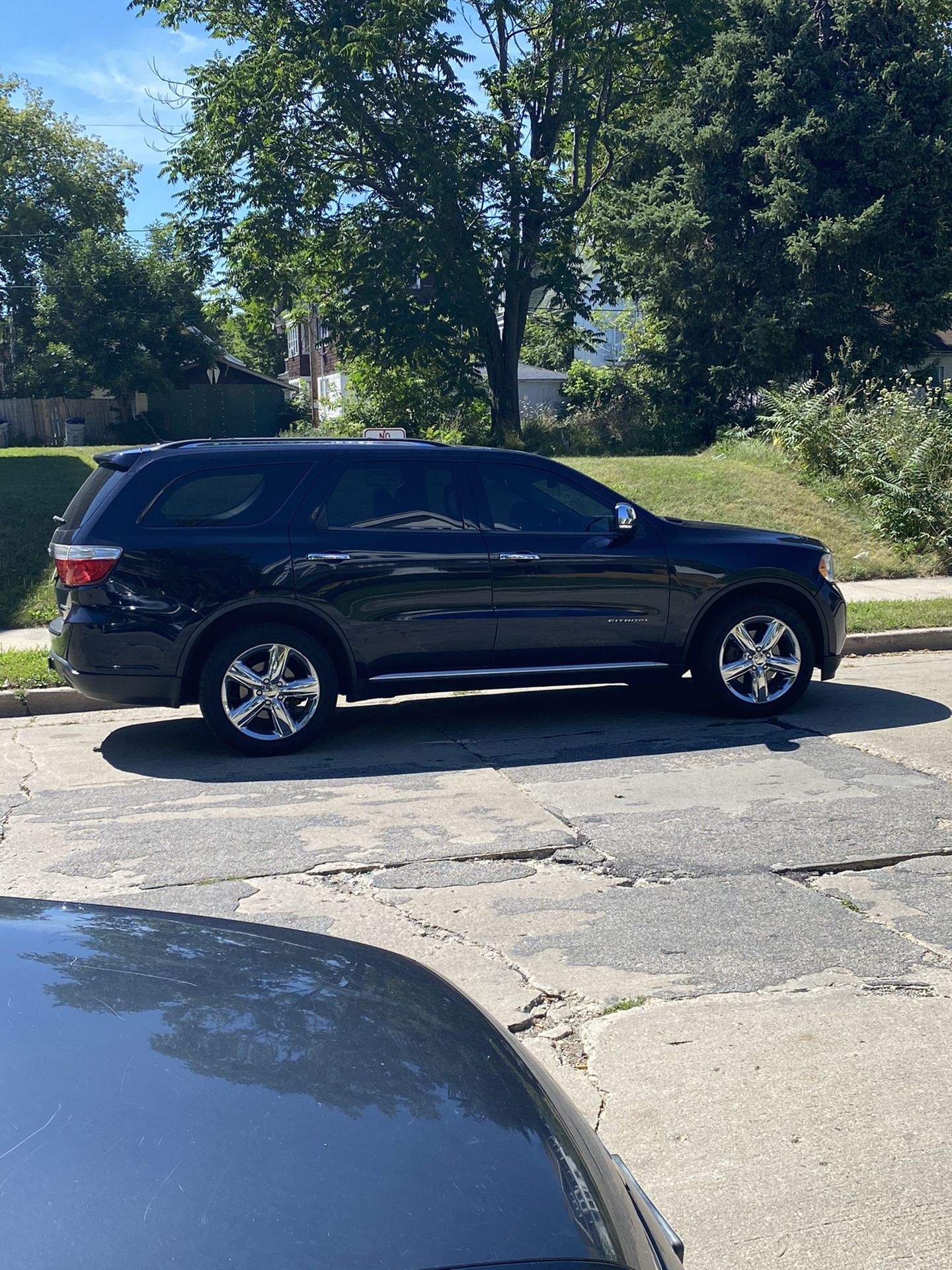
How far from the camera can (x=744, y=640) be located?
8.34 meters

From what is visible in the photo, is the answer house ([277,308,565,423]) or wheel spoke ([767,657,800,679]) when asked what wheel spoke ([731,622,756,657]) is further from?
house ([277,308,565,423])

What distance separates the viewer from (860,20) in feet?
87.8

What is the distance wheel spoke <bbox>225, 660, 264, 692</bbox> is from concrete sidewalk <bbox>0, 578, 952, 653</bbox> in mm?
4366

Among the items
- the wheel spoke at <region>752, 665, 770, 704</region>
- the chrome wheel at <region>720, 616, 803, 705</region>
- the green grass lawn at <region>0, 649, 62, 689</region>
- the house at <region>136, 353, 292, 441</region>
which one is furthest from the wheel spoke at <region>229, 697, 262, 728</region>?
the house at <region>136, 353, 292, 441</region>

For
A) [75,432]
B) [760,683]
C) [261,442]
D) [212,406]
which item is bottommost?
[760,683]

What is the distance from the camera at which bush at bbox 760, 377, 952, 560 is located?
1553 cm

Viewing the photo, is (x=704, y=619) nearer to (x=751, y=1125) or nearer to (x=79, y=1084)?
(x=751, y=1125)

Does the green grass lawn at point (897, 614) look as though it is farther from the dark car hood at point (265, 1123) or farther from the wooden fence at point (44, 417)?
the wooden fence at point (44, 417)

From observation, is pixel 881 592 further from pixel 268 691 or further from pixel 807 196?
pixel 807 196

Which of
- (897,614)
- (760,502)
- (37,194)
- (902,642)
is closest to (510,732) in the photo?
(902,642)

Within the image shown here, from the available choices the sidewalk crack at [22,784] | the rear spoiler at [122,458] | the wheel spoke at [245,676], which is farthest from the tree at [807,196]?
the sidewalk crack at [22,784]

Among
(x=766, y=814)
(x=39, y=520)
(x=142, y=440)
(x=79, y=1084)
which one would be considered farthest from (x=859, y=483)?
(x=142, y=440)

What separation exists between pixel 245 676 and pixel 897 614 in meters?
6.94

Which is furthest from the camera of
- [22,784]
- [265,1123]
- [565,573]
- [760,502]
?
[760,502]
